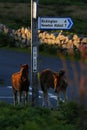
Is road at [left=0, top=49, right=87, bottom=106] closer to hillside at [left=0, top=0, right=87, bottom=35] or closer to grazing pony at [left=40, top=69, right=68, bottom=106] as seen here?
grazing pony at [left=40, top=69, right=68, bottom=106]

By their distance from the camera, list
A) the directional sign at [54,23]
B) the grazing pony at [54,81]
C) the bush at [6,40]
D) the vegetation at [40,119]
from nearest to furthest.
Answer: the vegetation at [40,119] < the directional sign at [54,23] < the grazing pony at [54,81] < the bush at [6,40]

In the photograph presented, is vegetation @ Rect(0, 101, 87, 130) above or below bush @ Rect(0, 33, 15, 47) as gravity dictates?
below

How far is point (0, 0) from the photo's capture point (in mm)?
63156

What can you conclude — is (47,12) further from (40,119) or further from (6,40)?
(40,119)

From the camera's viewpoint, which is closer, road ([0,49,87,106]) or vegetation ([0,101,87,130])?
vegetation ([0,101,87,130])

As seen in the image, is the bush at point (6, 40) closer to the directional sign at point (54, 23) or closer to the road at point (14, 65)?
the road at point (14, 65)

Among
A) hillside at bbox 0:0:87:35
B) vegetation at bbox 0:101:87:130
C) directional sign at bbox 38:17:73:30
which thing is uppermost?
hillside at bbox 0:0:87:35

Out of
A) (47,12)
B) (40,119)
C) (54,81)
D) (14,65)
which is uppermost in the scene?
(47,12)

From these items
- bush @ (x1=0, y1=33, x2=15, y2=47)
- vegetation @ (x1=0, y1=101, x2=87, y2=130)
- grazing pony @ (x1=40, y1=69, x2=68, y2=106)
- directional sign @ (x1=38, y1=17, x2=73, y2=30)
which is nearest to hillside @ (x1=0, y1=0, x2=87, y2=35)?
bush @ (x1=0, y1=33, x2=15, y2=47)

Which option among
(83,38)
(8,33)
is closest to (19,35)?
(8,33)

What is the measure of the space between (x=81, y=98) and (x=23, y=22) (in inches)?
1646

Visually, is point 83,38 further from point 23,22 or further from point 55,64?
point 23,22

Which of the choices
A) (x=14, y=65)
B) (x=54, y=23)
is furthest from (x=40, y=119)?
(x=14, y=65)

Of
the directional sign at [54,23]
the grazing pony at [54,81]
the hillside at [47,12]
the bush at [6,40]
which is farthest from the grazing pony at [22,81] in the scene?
the hillside at [47,12]
